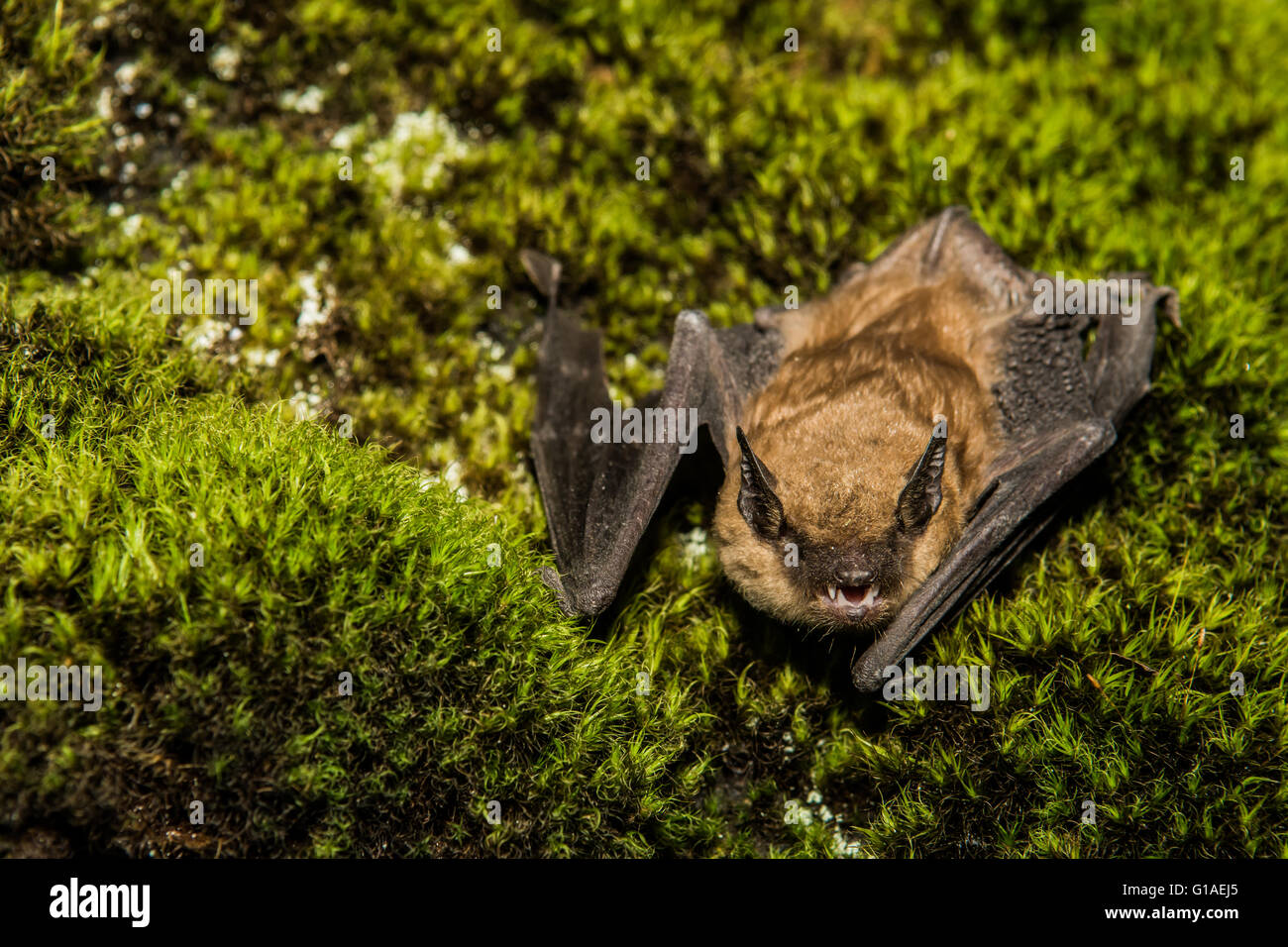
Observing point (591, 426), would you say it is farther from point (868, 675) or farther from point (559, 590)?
point (868, 675)

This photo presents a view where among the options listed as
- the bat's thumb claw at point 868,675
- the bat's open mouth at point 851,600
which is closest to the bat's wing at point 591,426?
the bat's open mouth at point 851,600

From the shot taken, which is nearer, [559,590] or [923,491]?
[923,491]

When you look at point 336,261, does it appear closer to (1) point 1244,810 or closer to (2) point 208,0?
(2) point 208,0

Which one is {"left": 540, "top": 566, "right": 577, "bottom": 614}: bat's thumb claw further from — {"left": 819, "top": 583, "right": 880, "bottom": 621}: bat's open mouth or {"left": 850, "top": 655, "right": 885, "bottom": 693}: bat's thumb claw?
{"left": 850, "top": 655, "right": 885, "bottom": 693}: bat's thumb claw

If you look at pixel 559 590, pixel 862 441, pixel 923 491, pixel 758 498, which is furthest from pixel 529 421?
pixel 923 491

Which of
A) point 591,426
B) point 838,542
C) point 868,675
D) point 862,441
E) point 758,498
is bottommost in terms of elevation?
point 868,675
